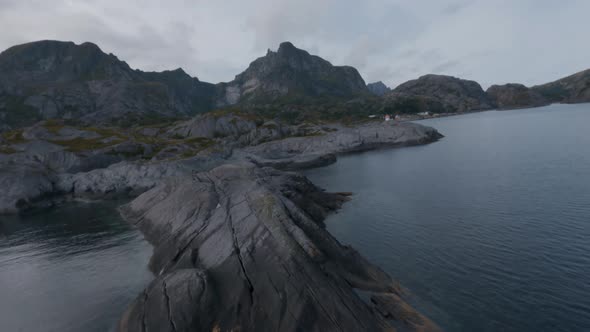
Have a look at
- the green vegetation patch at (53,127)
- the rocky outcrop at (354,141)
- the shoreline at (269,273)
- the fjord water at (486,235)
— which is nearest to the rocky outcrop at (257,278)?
the shoreline at (269,273)

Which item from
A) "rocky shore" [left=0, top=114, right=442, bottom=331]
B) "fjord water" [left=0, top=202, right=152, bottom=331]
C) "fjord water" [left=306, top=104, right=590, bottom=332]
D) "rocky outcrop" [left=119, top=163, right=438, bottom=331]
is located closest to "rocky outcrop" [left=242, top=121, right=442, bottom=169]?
"fjord water" [left=306, top=104, right=590, bottom=332]

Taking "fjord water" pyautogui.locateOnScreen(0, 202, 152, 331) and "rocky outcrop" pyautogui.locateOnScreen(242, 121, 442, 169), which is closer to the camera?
"fjord water" pyautogui.locateOnScreen(0, 202, 152, 331)

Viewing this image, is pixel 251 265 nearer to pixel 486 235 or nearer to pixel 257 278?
pixel 257 278

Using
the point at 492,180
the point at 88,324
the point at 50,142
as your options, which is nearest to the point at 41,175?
the point at 50,142

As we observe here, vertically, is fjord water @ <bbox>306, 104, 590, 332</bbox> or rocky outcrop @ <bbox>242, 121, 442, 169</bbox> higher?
rocky outcrop @ <bbox>242, 121, 442, 169</bbox>

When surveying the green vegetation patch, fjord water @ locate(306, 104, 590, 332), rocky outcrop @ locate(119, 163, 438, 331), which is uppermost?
the green vegetation patch

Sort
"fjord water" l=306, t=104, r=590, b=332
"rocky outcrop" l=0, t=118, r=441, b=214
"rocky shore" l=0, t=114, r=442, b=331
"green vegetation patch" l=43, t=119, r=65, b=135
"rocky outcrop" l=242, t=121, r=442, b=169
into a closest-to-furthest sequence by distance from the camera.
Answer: "rocky shore" l=0, t=114, r=442, b=331, "fjord water" l=306, t=104, r=590, b=332, "rocky outcrop" l=0, t=118, r=441, b=214, "green vegetation patch" l=43, t=119, r=65, b=135, "rocky outcrop" l=242, t=121, r=442, b=169

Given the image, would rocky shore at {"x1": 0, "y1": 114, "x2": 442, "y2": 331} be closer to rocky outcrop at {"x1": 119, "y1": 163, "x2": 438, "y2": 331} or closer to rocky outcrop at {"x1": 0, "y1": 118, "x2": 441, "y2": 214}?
rocky outcrop at {"x1": 119, "y1": 163, "x2": 438, "y2": 331}
